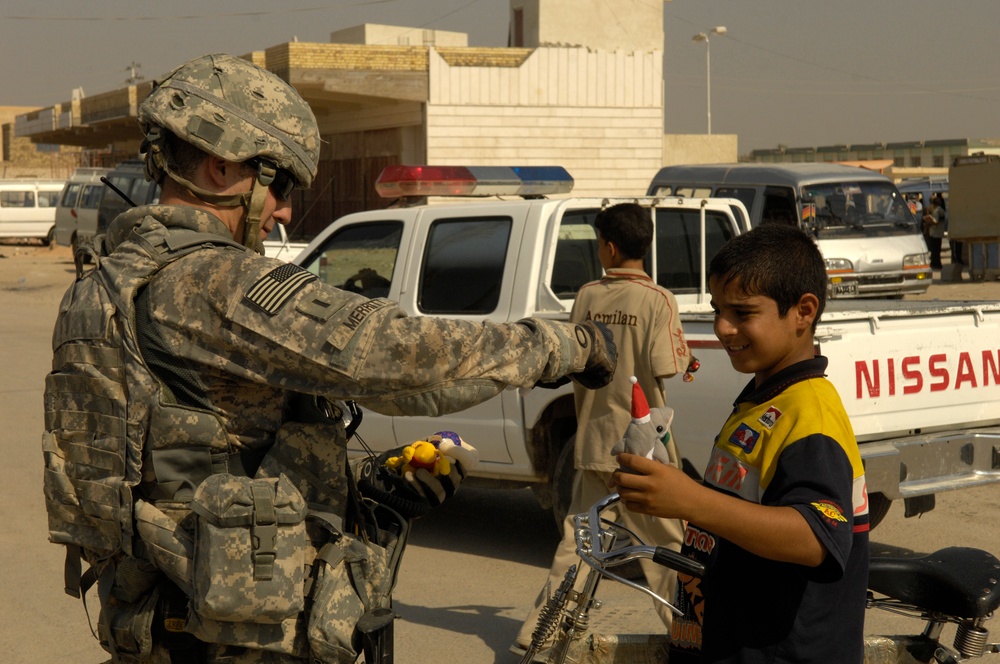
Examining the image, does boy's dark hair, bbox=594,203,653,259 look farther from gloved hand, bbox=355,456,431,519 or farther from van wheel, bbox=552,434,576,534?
gloved hand, bbox=355,456,431,519

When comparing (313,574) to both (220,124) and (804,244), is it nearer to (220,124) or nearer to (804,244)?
(220,124)

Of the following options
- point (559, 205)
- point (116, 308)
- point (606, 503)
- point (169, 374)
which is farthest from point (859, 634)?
point (559, 205)

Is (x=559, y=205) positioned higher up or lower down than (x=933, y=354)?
higher up

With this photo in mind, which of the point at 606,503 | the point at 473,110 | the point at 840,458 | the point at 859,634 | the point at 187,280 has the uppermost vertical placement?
the point at 473,110

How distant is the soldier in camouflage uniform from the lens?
7.46ft

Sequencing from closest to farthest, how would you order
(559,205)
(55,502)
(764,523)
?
(764,523)
(55,502)
(559,205)

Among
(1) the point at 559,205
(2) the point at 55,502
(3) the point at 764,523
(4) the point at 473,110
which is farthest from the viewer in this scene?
(4) the point at 473,110

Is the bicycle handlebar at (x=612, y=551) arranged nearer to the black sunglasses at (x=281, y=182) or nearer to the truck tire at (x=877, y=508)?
the black sunglasses at (x=281, y=182)

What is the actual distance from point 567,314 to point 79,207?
92.1 feet

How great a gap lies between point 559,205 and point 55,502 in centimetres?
421

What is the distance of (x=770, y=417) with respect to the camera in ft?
7.66

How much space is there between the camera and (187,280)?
235 cm

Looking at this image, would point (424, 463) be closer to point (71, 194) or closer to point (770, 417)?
point (770, 417)

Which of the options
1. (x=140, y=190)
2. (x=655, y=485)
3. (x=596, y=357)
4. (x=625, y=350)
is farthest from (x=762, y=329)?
(x=140, y=190)
